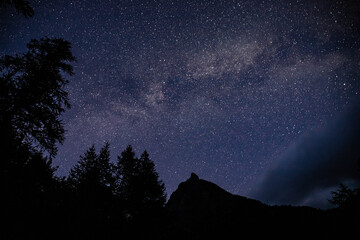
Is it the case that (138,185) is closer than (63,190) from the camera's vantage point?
No

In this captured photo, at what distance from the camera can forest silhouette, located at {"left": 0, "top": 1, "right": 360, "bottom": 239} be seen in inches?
220

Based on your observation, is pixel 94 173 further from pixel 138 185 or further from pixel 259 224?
pixel 259 224

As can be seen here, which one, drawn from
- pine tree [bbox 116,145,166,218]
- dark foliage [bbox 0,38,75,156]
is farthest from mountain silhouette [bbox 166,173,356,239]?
dark foliage [bbox 0,38,75,156]

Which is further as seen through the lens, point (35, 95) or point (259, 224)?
point (259, 224)

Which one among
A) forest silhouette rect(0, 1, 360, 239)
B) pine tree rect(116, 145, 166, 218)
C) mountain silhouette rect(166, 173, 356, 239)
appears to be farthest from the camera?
pine tree rect(116, 145, 166, 218)

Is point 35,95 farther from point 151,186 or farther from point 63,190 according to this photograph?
point 151,186

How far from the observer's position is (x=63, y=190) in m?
8.06

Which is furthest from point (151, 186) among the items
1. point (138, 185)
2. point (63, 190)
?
point (63, 190)

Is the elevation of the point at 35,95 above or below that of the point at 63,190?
above

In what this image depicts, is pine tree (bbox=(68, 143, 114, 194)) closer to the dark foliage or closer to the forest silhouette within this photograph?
the forest silhouette

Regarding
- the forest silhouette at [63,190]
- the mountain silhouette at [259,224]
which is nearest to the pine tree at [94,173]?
the forest silhouette at [63,190]

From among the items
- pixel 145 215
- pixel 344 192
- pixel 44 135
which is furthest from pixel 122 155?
pixel 344 192

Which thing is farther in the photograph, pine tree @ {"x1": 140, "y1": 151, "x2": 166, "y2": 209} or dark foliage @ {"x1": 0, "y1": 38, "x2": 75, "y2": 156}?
pine tree @ {"x1": 140, "y1": 151, "x2": 166, "y2": 209}

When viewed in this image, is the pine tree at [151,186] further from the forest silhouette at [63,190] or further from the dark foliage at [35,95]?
the dark foliage at [35,95]
